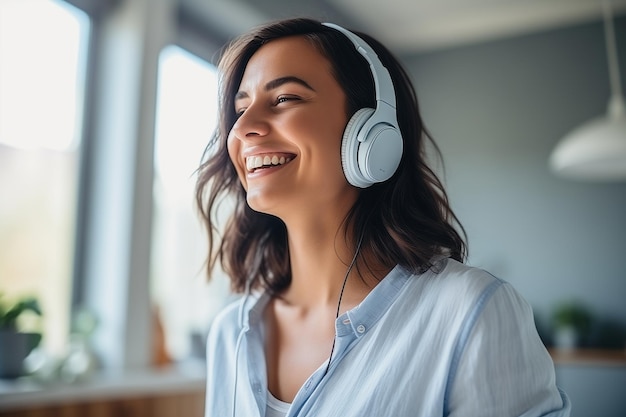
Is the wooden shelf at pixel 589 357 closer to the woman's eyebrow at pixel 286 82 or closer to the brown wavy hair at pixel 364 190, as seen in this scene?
the brown wavy hair at pixel 364 190

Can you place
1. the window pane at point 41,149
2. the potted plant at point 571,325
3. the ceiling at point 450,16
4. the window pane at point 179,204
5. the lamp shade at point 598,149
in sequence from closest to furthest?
the window pane at point 41,149, the lamp shade at point 598,149, the window pane at point 179,204, the potted plant at point 571,325, the ceiling at point 450,16

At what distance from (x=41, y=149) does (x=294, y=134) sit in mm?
1716

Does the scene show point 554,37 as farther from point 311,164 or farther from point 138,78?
point 311,164

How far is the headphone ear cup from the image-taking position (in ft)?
3.08

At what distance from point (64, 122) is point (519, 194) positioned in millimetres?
2856

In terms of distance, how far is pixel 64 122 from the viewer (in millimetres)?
2445

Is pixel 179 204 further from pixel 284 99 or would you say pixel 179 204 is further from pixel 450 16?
pixel 450 16

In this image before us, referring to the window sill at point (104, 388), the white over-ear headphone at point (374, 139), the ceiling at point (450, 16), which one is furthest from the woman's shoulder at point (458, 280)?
the ceiling at point (450, 16)

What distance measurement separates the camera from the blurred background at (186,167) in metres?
2.27

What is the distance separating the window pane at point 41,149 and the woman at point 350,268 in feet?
4.42

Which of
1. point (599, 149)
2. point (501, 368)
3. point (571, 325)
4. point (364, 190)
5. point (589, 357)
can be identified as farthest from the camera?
point (571, 325)

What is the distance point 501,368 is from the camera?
0.77 meters

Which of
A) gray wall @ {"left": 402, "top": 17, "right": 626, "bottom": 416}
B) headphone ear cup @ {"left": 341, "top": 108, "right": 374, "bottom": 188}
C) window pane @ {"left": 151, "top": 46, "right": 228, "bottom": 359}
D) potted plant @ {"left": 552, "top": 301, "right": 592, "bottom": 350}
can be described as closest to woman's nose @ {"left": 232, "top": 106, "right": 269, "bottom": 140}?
headphone ear cup @ {"left": 341, "top": 108, "right": 374, "bottom": 188}

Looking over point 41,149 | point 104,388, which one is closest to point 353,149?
point 104,388
